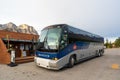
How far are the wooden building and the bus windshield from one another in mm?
4194

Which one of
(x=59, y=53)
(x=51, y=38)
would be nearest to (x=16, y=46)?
(x=51, y=38)

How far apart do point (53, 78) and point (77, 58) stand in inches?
179

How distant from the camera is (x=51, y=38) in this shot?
927 centimetres

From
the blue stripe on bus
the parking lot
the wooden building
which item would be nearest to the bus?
the blue stripe on bus

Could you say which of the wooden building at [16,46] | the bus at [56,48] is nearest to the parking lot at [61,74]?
the bus at [56,48]

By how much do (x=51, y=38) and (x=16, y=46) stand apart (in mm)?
7475

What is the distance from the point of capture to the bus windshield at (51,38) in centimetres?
891

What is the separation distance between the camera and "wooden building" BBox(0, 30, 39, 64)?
12250 mm

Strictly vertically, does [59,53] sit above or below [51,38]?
below

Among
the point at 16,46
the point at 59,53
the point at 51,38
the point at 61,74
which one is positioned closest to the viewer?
the point at 61,74

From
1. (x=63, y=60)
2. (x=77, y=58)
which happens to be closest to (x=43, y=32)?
(x=63, y=60)

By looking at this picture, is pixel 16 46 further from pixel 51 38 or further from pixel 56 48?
pixel 56 48

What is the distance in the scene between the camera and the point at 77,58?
11.4 m

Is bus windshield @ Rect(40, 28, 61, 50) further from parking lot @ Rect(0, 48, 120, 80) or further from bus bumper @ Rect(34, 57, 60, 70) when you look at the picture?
parking lot @ Rect(0, 48, 120, 80)
